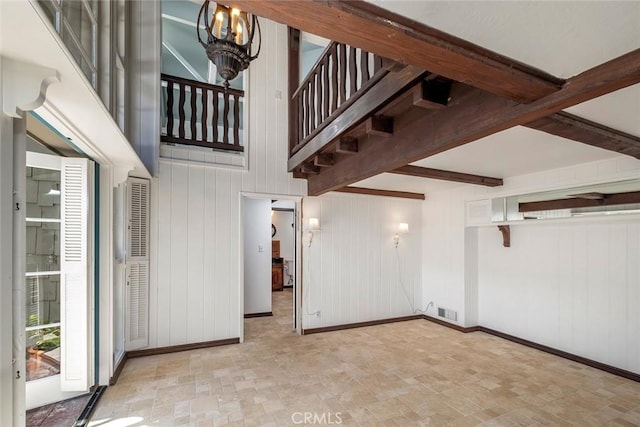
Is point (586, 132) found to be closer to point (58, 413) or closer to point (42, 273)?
point (42, 273)

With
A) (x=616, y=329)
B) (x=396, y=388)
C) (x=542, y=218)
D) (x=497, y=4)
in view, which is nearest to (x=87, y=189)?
(x=497, y=4)

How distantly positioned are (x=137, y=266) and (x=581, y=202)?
558 centimetres

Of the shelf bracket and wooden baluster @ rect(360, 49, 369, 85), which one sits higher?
wooden baluster @ rect(360, 49, 369, 85)

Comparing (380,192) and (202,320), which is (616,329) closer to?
(380,192)

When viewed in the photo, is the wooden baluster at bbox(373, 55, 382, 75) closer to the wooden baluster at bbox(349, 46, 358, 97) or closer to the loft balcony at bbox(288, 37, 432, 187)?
the loft balcony at bbox(288, 37, 432, 187)

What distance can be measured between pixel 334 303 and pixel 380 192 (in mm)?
2113

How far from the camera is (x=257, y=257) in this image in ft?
20.3

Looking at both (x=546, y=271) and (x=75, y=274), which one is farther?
(x=546, y=271)

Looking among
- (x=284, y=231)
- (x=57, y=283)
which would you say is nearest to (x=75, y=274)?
(x=57, y=283)

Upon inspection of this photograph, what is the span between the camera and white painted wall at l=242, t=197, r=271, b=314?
6078 mm

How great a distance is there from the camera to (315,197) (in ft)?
16.7

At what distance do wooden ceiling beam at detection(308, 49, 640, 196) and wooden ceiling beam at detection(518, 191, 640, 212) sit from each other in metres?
2.58

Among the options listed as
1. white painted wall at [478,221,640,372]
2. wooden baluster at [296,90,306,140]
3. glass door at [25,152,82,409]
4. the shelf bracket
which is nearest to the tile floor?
glass door at [25,152,82,409]

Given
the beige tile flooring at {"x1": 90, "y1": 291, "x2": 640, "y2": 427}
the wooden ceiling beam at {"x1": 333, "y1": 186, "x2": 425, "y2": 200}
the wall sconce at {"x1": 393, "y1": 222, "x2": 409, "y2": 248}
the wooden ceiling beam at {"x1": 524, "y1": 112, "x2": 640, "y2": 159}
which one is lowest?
the beige tile flooring at {"x1": 90, "y1": 291, "x2": 640, "y2": 427}
